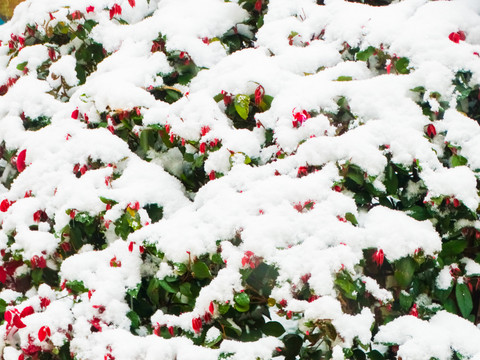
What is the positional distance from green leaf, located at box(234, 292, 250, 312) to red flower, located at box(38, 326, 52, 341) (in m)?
0.72

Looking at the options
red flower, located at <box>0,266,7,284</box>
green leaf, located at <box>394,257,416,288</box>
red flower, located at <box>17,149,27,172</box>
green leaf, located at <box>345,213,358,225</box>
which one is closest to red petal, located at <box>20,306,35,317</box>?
red flower, located at <box>0,266,7,284</box>

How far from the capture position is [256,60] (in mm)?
2488

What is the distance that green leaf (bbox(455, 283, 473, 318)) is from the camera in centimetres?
181

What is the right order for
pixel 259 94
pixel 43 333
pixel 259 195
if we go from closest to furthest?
1. pixel 43 333
2. pixel 259 195
3. pixel 259 94

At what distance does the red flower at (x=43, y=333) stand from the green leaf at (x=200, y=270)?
584mm

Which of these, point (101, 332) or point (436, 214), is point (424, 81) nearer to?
point (436, 214)

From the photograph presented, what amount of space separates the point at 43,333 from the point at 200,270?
623 mm

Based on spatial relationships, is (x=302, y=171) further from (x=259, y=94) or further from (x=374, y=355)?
(x=374, y=355)

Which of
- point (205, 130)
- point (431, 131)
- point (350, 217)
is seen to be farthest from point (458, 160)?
point (205, 130)

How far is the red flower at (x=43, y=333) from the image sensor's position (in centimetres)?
187

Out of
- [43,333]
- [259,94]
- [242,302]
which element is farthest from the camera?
[259,94]

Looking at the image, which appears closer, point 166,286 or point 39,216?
point 166,286

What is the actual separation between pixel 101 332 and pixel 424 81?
5.35 ft

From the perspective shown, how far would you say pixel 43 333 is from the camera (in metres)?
1.87
